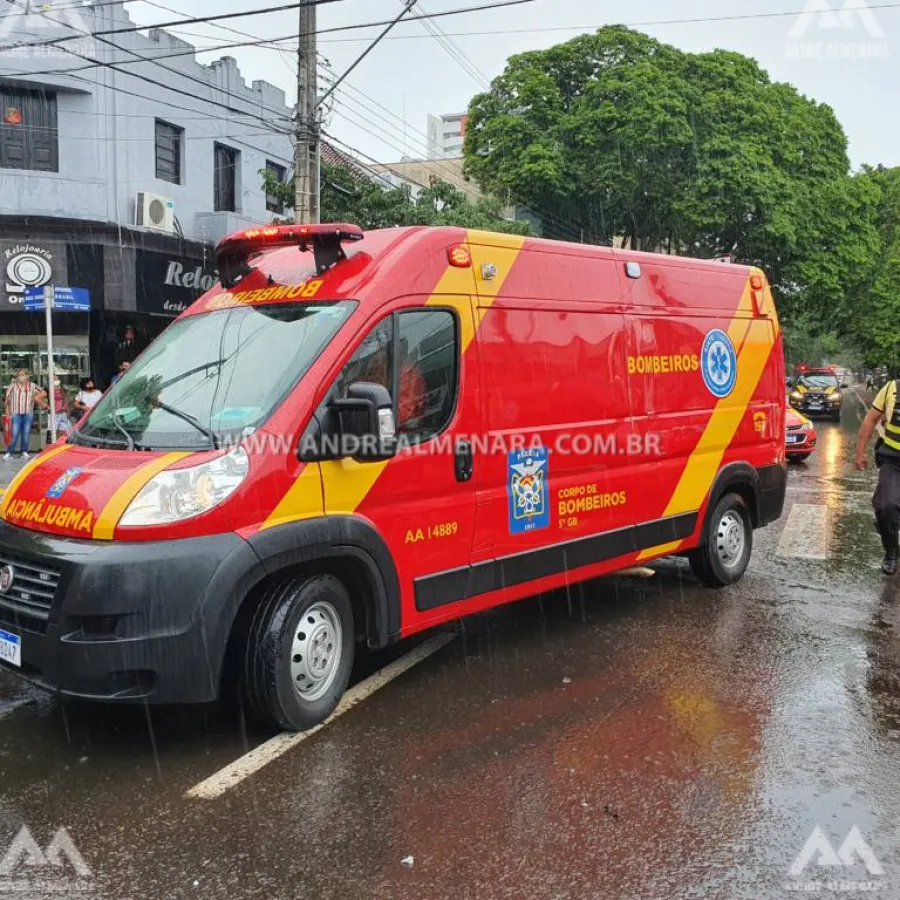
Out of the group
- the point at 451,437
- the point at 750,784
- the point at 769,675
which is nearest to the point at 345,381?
the point at 451,437

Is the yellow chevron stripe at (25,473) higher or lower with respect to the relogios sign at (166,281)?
lower

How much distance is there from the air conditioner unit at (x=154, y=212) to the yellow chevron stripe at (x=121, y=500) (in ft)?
48.1

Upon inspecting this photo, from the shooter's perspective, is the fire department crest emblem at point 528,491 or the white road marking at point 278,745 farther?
the fire department crest emblem at point 528,491

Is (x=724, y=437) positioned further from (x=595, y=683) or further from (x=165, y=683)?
(x=165, y=683)

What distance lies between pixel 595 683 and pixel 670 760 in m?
0.99

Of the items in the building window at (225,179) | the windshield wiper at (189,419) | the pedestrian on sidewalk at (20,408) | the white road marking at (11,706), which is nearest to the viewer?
the windshield wiper at (189,419)

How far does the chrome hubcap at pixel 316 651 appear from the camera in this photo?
4160mm

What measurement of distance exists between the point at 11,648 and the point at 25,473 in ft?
2.95

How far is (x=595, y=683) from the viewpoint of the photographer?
5.00 m

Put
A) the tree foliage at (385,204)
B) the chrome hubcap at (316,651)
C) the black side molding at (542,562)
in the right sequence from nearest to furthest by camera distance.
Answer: the chrome hubcap at (316,651)
the black side molding at (542,562)
the tree foliage at (385,204)

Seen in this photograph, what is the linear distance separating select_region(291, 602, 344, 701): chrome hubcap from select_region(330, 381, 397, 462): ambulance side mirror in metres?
0.76

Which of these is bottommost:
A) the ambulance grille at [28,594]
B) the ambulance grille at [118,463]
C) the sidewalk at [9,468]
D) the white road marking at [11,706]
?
the white road marking at [11,706]

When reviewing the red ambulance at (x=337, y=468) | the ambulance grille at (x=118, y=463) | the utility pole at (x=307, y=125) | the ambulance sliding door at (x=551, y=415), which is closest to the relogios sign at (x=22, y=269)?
the utility pole at (x=307, y=125)

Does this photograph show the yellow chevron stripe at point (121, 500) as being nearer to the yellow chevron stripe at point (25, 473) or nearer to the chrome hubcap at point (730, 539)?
the yellow chevron stripe at point (25, 473)
